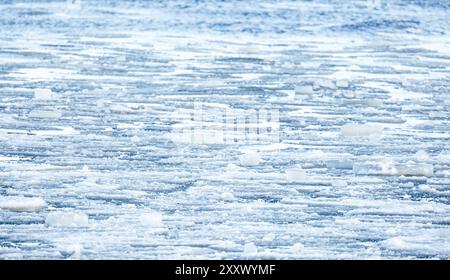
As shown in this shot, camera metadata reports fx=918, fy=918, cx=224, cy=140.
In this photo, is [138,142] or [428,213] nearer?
[428,213]

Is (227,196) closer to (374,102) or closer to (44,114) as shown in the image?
(44,114)

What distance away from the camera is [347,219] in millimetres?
2783

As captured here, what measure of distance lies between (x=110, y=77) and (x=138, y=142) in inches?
44.6

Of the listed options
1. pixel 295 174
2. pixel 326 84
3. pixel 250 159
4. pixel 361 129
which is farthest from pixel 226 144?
pixel 326 84

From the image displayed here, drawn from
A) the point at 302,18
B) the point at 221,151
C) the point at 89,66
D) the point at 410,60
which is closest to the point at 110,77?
the point at 89,66

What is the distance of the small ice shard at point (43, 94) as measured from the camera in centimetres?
420

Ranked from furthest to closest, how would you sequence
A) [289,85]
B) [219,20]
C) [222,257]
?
1. [219,20]
2. [289,85]
3. [222,257]

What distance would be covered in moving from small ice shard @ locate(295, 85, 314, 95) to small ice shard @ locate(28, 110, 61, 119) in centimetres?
113

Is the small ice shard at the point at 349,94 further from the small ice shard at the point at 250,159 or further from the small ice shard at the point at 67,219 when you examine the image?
the small ice shard at the point at 67,219

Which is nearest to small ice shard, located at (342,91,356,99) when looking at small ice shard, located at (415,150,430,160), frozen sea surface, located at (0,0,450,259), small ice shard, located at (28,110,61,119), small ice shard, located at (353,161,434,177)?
frozen sea surface, located at (0,0,450,259)

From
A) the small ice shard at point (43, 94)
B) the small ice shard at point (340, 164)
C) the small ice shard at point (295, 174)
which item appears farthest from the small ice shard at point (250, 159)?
the small ice shard at point (43, 94)

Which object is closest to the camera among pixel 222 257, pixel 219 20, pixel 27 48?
pixel 222 257

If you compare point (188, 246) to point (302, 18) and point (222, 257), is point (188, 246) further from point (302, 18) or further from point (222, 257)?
point (302, 18)

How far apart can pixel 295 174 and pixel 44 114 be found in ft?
4.14
